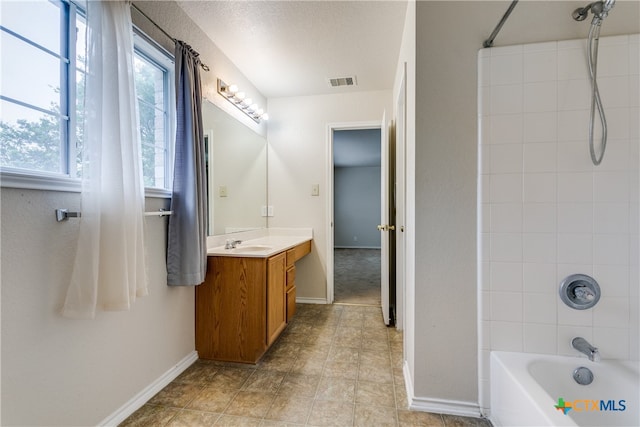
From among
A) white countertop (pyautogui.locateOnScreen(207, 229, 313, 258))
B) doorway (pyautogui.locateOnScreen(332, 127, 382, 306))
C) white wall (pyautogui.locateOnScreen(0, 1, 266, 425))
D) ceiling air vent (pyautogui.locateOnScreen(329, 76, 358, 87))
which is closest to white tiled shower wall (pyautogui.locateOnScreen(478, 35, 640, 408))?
white countertop (pyautogui.locateOnScreen(207, 229, 313, 258))

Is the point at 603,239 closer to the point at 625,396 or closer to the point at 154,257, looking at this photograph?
the point at 625,396

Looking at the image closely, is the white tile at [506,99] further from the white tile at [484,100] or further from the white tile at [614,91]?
the white tile at [614,91]

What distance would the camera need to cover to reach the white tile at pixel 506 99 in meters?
1.35

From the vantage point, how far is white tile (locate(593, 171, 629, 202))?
1276mm

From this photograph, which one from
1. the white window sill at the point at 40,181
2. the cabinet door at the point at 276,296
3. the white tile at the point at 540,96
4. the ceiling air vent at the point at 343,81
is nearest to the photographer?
the white window sill at the point at 40,181

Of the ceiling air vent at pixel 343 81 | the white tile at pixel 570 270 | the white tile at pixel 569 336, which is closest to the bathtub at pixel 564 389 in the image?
the white tile at pixel 569 336

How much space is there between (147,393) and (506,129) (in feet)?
7.72

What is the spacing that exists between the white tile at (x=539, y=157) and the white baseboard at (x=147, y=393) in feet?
7.53

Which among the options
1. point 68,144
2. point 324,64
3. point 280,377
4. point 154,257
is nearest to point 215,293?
point 154,257

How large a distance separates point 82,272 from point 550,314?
2109 millimetres

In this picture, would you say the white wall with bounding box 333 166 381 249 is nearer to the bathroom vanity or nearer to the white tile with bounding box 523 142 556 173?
the bathroom vanity

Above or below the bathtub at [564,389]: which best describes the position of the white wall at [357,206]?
above

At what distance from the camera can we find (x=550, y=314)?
4.37 feet

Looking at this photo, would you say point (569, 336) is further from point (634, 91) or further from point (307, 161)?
point (307, 161)
